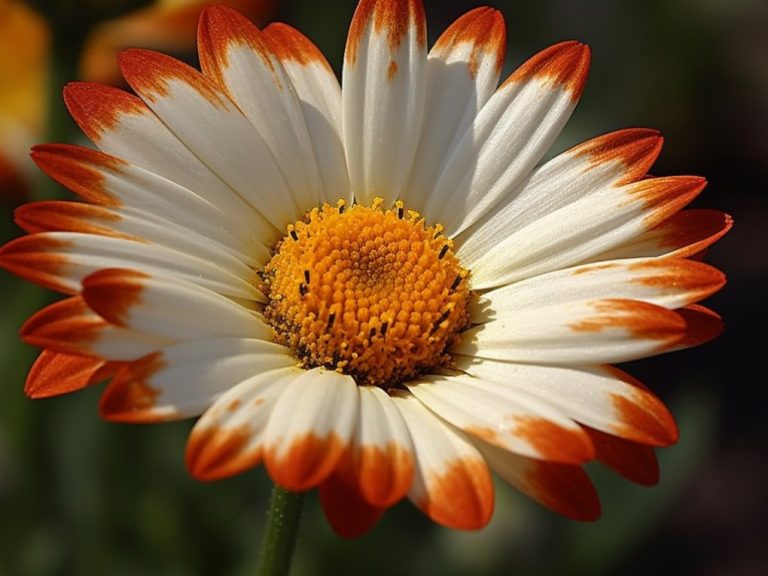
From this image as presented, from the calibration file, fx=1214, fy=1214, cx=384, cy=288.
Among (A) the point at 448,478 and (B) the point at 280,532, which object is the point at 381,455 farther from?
(B) the point at 280,532

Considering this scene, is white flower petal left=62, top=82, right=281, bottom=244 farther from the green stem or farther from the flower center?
the green stem

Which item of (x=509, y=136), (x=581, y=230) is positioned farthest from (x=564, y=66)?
(x=581, y=230)

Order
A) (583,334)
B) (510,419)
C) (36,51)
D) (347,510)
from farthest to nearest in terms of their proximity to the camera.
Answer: (36,51) → (583,334) → (510,419) → (347,510)

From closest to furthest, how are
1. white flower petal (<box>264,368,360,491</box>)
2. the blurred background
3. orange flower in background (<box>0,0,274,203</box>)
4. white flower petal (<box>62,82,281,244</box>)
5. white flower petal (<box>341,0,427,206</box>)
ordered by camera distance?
white flower petal (<box>264,368,360,491</box>), white flower petal (<box>62,82,281,244</box>), white flower petal (<box>341,0,427,206</box>), the blurred background, orange flower in background (<box>0,0,274,203</box>)

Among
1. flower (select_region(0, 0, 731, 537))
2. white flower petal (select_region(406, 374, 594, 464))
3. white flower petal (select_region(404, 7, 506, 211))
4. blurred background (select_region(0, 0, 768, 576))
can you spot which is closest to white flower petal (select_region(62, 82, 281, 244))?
flower (select_region(0, 0, 731, 537))

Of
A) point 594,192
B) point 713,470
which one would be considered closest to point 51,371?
point 594,192

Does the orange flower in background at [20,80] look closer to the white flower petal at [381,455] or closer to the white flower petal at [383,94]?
the white flower petal at [383,94]

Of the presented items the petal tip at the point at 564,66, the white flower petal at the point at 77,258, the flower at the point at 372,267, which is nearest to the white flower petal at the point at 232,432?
the flower at the point at 372,267
